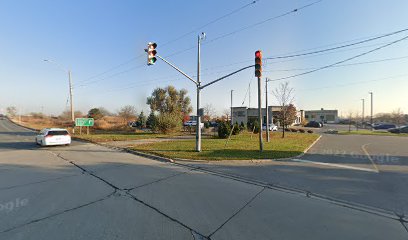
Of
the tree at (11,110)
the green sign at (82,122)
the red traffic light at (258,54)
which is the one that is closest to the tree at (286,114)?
the red traffic light at (258,54)

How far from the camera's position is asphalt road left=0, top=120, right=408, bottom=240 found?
3.40 m

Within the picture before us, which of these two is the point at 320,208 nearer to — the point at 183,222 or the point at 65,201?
A: the point at 183,222

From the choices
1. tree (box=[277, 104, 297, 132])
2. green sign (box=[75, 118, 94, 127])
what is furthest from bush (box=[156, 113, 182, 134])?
tree (box=[277, 104, 297, 132])

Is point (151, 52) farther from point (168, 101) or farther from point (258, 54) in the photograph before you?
point (168, 101)

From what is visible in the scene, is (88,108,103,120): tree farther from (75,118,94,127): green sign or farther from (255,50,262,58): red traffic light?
(255,50,262,58): red traffic light

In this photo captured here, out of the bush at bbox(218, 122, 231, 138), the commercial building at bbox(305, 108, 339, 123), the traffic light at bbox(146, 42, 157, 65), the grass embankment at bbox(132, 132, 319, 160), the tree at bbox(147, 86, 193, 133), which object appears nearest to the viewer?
the traffic light at bbox(146, 42, 157, 65)

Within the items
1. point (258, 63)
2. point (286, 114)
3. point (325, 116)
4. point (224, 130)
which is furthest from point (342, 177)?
point (325, 116)

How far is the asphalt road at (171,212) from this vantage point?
3396 mm

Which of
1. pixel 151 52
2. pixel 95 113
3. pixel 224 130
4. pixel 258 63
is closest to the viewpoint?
pixel 151 52

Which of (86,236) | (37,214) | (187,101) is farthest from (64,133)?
(187,101)

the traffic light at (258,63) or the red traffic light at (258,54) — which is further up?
the red traffic light at (258,54)

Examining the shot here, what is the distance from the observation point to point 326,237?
329cm

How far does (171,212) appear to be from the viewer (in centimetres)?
414

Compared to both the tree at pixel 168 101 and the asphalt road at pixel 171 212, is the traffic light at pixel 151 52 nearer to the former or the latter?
the asphalt road at pixel 171 212
